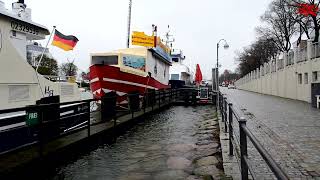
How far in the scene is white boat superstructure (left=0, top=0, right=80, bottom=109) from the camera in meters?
8.59

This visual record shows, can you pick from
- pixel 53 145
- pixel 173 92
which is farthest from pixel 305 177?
pixel 173 92

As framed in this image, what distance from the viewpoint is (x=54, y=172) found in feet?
23.3

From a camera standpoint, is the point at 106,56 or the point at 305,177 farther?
the point at 106,56

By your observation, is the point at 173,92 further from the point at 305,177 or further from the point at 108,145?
the point at 305,177

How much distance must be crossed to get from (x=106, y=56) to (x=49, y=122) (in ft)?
37.4

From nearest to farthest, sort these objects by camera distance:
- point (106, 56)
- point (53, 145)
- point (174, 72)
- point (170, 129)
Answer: point (53, 145) → point (170, 129) → point (106, 56) → point (174, 72)

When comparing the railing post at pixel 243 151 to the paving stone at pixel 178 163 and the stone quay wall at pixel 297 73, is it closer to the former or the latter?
the paving stone at pixel 178 163

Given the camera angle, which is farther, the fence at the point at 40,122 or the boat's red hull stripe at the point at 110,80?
the boat's red hull stripe at the point at 110,80

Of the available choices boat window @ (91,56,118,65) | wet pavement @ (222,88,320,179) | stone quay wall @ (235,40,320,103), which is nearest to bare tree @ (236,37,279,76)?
stone quay wall @ (235,40,320,103)

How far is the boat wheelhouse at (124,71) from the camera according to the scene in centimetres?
1630

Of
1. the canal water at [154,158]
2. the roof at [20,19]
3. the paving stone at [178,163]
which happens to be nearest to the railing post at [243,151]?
the canal water at [154,158]

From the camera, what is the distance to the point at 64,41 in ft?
44.3

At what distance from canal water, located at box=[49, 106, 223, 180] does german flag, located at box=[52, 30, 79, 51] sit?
3.84m

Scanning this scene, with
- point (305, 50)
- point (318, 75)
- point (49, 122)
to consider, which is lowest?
point (49, 122)
